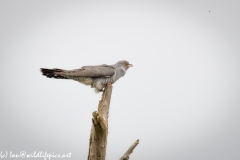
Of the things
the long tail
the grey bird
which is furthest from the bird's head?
the long tail

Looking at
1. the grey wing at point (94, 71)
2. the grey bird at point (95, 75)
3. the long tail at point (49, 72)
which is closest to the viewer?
the long tail at point (49, 72)

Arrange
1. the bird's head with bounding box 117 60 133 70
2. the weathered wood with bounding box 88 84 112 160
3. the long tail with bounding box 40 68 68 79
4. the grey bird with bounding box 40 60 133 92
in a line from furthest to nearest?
the bird's head with bounding box 117 60 133 70, the grey bird with bounding box 40 60 133 92, the long tail with bounding box 40 68 68 79, the weathered wood with bounding box 88 84 112 160

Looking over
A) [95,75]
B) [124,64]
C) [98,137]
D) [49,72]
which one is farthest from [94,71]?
[98,137]

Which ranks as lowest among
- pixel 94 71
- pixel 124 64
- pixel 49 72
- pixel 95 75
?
pixel 49 72

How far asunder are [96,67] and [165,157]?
3731 inches

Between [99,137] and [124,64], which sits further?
[124,64]

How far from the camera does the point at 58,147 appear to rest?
100562mm

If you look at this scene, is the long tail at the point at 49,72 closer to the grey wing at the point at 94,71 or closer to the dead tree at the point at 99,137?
the grey wing at the point at 94,71

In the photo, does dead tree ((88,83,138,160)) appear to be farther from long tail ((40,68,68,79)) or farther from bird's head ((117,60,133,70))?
bird's head ((117,60,133,70))

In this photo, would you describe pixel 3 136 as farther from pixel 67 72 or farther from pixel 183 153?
pixel 67 72

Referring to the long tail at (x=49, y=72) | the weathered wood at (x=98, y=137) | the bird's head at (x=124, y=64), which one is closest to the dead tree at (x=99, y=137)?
the weathered wood at (x=98, y=137)

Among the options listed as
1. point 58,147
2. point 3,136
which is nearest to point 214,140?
point 58,147

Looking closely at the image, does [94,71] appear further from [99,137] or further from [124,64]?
[99,137]

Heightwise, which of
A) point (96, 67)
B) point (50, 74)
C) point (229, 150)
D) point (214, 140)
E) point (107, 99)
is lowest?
point (107, 99)
